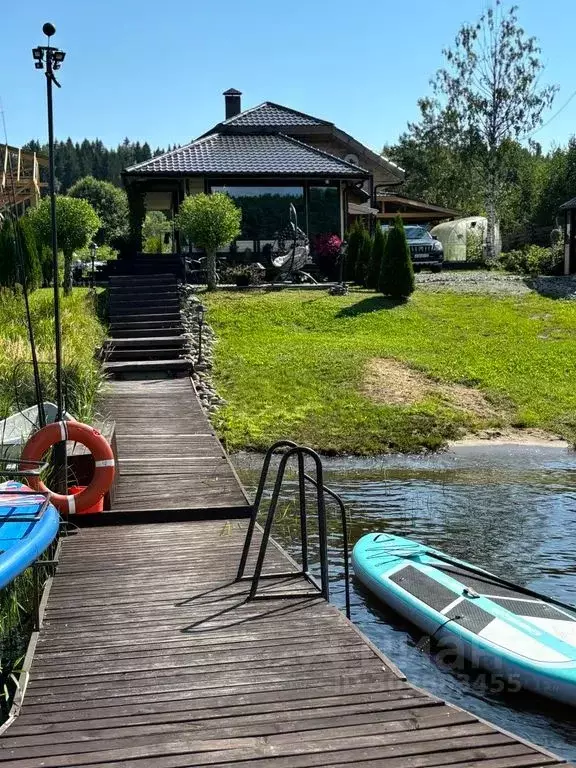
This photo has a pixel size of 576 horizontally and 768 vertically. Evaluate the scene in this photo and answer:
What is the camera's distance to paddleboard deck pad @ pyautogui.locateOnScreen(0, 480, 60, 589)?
5320 mm

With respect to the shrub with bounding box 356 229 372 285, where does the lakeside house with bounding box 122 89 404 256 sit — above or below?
above

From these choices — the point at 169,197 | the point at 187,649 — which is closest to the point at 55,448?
the point at 187,649

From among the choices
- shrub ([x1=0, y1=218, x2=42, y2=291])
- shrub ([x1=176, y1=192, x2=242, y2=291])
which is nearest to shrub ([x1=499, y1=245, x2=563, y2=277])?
shrub ([x1=176, y1=192, x2=242, y2=291])

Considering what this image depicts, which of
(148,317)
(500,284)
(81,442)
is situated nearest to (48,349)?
(148,317)

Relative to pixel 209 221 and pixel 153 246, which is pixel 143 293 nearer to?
pixel 209 221

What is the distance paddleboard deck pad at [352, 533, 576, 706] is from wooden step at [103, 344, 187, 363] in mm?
10245

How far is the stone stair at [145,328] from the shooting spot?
1741 centimetres

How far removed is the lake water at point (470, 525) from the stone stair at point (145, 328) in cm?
427

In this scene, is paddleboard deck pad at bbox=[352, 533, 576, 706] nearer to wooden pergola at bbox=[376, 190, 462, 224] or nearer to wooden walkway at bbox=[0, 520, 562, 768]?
wooden walkway at bbox=[0, 520, 562, 768]

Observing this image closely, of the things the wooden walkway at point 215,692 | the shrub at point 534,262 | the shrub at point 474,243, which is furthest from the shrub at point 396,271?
the shrub at point 474,243

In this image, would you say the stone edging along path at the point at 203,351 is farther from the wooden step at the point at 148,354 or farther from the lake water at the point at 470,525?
the lake water at the point at 470,525

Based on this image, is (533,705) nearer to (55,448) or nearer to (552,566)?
(552,566)

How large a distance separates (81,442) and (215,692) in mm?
3836

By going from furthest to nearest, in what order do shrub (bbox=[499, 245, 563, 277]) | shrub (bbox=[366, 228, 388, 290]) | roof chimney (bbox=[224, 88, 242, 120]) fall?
roof chimney (bbox=[224, 88, 242, 120]) < shrub (bbox=[499, 245, 563, 277]) < shrub (bbox=[366, 228, 388, 290])
